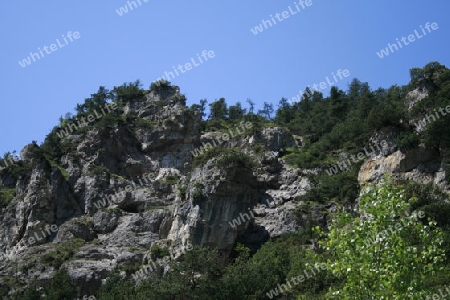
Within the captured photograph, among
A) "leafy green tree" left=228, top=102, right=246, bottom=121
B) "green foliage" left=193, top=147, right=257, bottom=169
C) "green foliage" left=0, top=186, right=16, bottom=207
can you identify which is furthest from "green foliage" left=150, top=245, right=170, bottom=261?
"leafy green tree" left=228, top=102, right=246, bottom=121

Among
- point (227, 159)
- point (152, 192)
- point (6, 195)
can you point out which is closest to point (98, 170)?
point (152, 192)

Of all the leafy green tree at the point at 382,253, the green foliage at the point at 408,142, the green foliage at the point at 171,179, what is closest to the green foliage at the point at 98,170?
the green foliage at the point at 171,179

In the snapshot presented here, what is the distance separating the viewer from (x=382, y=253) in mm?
17078

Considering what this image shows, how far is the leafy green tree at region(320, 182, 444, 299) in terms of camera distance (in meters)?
16.6

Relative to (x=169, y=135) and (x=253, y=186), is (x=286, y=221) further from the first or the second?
(x=169, y=135)

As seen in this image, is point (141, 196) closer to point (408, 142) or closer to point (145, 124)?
point (145, 124)

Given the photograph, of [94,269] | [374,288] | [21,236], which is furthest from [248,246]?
[374,288]

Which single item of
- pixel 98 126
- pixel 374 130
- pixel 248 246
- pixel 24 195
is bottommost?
pixel 248 246

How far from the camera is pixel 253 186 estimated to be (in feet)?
204

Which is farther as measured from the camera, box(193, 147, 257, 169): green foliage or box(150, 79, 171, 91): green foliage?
box(150, 79, 171, 91): green foliage

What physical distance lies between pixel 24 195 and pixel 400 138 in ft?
156

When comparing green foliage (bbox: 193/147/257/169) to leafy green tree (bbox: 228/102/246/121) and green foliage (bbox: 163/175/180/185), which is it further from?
leafy green tree (bbox: 228/102/246/121)

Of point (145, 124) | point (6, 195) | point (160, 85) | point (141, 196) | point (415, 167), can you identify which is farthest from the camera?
point (160, 85)

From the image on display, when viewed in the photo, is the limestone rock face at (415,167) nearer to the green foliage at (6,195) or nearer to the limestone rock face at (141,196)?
the limestone rock face at (141,196)
